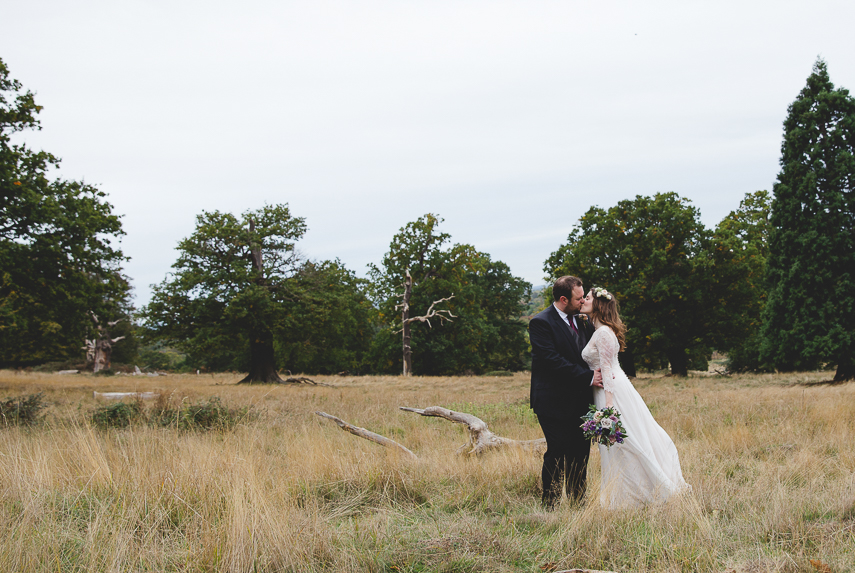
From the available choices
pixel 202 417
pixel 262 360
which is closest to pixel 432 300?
pixel 262 360

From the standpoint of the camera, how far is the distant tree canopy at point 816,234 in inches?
738

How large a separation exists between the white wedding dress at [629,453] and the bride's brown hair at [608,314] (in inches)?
3.2

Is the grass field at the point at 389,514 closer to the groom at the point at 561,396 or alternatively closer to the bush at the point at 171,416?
the groom at the point at 561,396

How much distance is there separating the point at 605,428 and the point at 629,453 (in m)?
0.53

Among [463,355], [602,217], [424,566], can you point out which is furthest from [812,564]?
[463,355]

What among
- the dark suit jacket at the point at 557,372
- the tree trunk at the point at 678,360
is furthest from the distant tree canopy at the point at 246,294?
the dark suit jacket at the point at 557,372

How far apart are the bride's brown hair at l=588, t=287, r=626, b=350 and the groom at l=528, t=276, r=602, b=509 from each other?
0.53 feet

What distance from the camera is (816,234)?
19062 mm

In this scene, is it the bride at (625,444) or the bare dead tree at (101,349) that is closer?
the bride at (625,444)

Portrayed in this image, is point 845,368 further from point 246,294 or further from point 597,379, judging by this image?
point 246,294

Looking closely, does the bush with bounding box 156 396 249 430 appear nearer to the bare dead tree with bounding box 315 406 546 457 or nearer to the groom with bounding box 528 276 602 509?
the bare dead tree with bounding box 315 406 546 457

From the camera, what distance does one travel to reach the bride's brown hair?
4629 millimetres

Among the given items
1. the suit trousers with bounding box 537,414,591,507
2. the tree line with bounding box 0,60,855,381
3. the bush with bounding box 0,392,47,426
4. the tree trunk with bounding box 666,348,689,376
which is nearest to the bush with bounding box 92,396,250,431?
the bush with bounding box 0,392,47,426

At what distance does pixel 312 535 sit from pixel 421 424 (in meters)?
6.55
